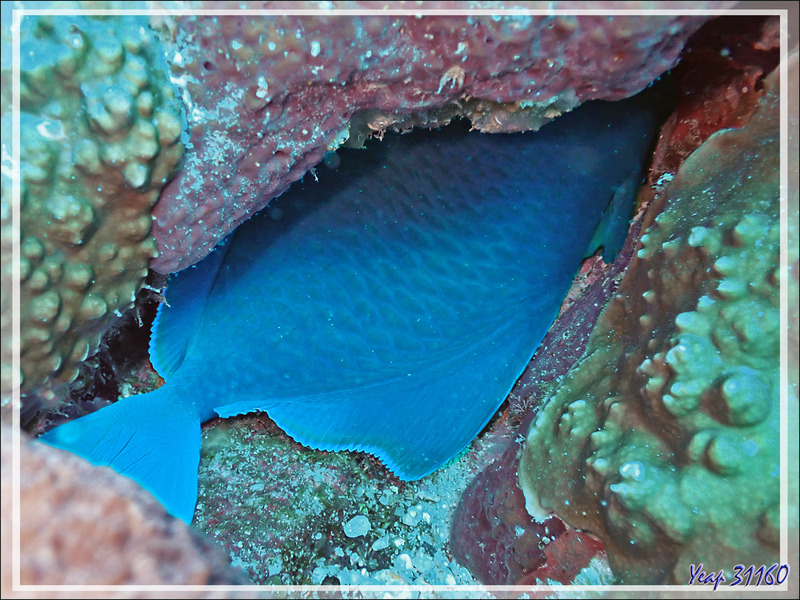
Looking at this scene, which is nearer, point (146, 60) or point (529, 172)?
point (146, 60)

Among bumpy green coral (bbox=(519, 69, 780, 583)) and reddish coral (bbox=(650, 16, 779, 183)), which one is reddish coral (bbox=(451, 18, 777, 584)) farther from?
bumpy green coral (bbox=(519, 69, 780, 583))

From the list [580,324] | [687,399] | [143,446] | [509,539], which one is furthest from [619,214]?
[143,446]

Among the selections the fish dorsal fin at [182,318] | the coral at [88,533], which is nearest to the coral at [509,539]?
the coral at [88,533]

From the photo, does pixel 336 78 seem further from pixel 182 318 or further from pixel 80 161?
pixel 182 318

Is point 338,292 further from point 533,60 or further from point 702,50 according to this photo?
point 702,50

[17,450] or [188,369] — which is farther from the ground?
[17,450]

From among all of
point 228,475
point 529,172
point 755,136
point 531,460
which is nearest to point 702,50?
point 755,136

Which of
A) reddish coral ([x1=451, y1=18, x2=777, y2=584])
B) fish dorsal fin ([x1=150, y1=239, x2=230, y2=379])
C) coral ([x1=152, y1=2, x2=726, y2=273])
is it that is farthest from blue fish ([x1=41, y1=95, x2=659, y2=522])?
coral ([x1=152, y1=2, x2=726, y2=273])
